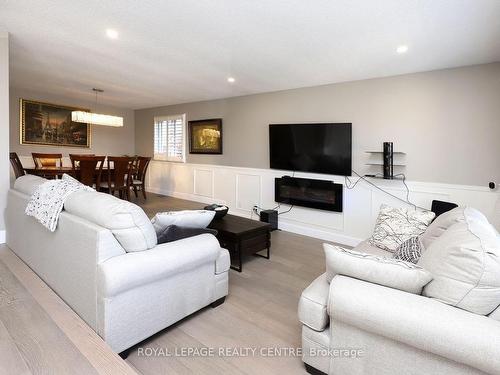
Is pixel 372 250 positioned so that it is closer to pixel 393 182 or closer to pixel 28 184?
pixel 393 182

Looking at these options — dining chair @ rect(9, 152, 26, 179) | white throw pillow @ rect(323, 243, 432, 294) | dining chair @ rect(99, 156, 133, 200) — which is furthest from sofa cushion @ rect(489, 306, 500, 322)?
dining chair @ rect(9, 152, 26, 179)

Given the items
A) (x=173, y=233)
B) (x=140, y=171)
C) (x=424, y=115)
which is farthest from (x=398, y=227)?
(x=140, y=171)

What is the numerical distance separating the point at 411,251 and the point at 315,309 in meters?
0.96

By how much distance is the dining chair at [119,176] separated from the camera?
18.3ft

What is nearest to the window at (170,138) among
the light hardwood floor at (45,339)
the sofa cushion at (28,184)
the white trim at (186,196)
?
the white trim at (186,196)

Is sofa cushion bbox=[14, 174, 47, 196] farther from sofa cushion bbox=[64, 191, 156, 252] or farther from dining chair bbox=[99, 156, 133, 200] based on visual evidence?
dining chair bbox=[99, 156, 133, 200]

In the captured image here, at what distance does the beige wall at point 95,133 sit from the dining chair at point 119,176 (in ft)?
6.35

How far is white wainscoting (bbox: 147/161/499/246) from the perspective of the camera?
354cm

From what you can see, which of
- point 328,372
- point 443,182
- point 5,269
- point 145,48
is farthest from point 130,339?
point 443,182

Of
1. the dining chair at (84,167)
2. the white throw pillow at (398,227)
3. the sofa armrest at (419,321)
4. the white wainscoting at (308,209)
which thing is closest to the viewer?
the sofa armrest at (419,321)

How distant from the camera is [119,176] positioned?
5.75 m

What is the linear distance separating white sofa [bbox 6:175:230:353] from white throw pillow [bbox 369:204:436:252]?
4.78 feet

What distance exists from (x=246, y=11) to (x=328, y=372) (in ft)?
8.28

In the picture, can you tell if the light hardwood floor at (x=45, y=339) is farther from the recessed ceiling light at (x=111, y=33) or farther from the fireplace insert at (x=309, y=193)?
the fireplace insert at (x=309, y=193)
